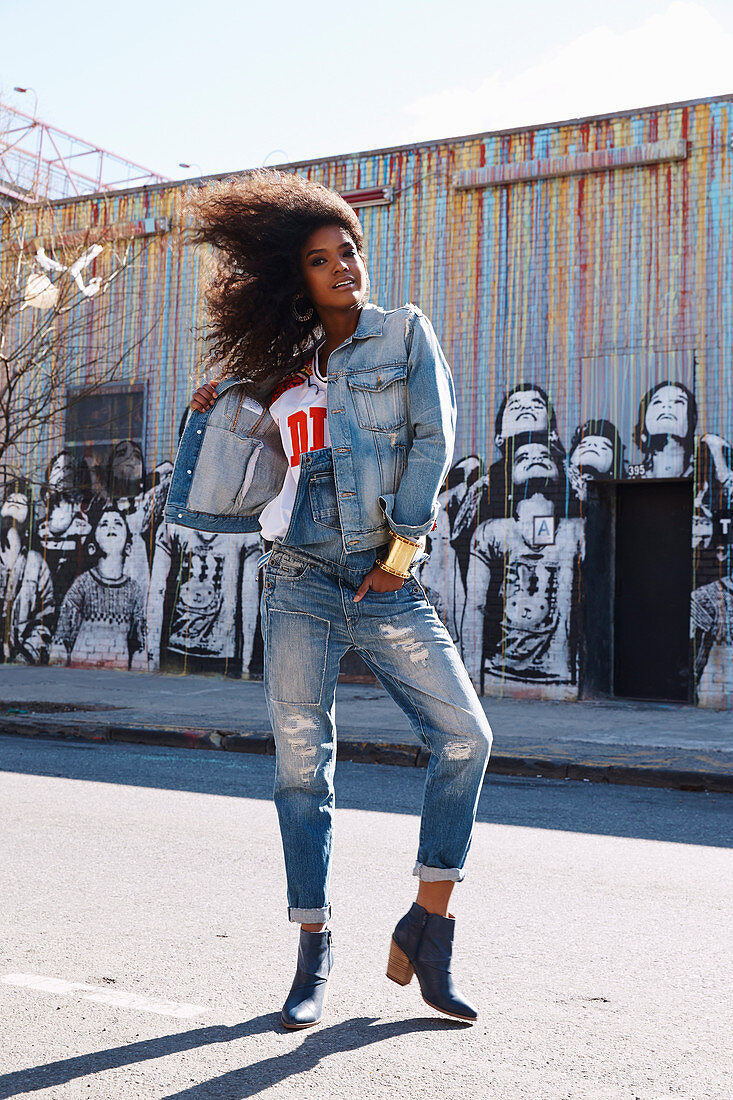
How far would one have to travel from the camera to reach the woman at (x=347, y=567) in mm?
2906

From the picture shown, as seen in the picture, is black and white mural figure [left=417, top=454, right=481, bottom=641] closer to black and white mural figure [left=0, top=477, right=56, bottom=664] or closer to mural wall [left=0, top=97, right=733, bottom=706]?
mural wall [left=0, top=97, right=733, bottom=706]

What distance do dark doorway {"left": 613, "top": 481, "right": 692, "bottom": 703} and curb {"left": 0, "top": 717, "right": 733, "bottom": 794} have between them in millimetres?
4602

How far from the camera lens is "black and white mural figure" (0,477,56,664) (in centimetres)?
1583

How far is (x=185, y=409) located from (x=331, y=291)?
40.3 ft

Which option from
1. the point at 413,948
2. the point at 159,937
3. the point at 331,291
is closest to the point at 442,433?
the point at 331,291

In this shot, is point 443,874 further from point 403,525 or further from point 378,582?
point 403,525

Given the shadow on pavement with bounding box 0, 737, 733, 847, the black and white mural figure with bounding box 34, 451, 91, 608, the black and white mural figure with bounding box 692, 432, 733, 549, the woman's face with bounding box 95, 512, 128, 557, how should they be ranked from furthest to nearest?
the black and white mural figure with bounding box 34, 451, 91, 608, the woman's face with bounding box 95, 512, 128, 557, the black and white mural figure with bounding box 692, 432, 733, 549, the shadow on pavement with bounding box 0, 737, 733, 847

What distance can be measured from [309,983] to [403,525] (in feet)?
3.97

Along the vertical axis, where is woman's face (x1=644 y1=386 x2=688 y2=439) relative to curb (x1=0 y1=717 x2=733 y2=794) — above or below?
above

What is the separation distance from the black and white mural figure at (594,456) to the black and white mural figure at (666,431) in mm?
199

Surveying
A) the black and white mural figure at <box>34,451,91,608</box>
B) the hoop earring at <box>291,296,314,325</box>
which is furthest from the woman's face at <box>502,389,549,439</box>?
the hoop earring at <box>291,296,314,325</box>

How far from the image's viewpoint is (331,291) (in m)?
3.08

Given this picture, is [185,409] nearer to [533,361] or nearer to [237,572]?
[237,572]

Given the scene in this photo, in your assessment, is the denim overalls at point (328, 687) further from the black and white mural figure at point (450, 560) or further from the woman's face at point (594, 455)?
the black and white mural figure at point (450, 560)
